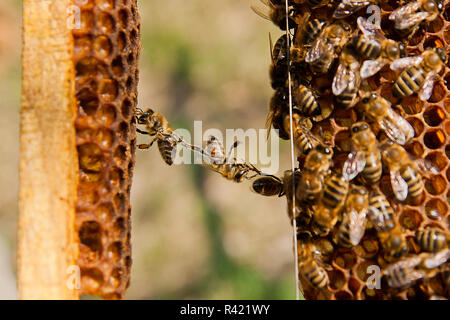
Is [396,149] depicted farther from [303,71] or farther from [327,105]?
[303,71]

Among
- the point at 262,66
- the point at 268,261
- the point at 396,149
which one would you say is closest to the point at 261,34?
the point at 262,66

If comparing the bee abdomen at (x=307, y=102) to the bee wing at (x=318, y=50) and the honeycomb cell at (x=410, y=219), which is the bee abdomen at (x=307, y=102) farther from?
the honeycomb cell at (x=410, y=219)

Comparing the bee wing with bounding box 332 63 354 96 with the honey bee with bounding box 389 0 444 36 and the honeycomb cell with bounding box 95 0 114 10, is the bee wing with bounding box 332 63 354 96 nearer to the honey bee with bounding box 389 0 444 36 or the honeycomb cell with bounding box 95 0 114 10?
the honey bee with bounding box 389 0 444 36

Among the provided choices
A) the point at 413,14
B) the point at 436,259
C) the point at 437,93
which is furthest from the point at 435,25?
the point at 436,259

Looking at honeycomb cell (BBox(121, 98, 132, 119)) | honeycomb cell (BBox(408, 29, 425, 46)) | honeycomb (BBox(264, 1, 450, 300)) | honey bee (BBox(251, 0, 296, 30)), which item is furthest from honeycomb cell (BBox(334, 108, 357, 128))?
honeycomb cell (BBox(121, 98, 132, 119))

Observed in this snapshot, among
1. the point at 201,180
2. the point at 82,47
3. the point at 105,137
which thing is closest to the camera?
the point at 82,47

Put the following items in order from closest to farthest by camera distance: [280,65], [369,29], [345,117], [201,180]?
[369,29] → [345,117] → [280,65] → [201,180]

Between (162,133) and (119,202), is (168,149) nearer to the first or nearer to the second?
(162,133)
